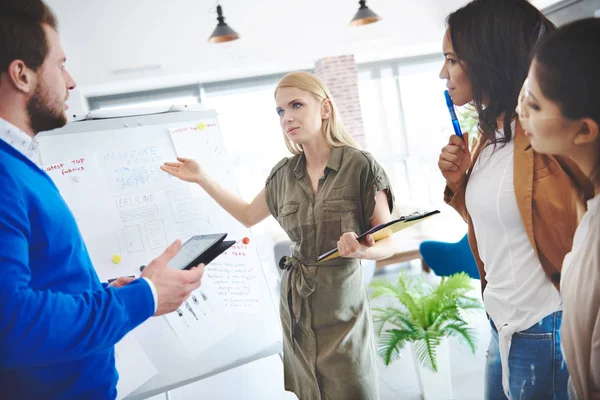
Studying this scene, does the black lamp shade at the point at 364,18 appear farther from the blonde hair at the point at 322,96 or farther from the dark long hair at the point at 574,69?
the dark long hair at the point at 574,69

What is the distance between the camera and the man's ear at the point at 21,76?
0.95 meters

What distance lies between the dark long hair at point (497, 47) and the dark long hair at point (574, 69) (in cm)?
33

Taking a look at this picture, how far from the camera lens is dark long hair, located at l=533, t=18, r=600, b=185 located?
2.24ft

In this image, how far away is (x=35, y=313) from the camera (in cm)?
86

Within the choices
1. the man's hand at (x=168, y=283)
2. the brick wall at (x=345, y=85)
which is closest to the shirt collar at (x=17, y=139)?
the man's hand at (x=168, y=283)

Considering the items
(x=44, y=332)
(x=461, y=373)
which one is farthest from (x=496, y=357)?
(x=461, y=373)

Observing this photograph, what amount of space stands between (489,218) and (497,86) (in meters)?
0.31

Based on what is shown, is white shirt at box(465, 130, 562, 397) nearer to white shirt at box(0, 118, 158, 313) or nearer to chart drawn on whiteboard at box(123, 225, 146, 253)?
white shirt at box(0, 118, 158, 313)

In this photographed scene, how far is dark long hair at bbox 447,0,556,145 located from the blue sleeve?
92 cm

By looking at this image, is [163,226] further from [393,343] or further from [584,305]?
[584,305]

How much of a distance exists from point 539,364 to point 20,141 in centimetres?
123

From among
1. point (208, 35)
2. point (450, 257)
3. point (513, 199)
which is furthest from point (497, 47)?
point (208, 35)

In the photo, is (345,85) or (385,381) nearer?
(385,381)

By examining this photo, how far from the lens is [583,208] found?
829 mm
